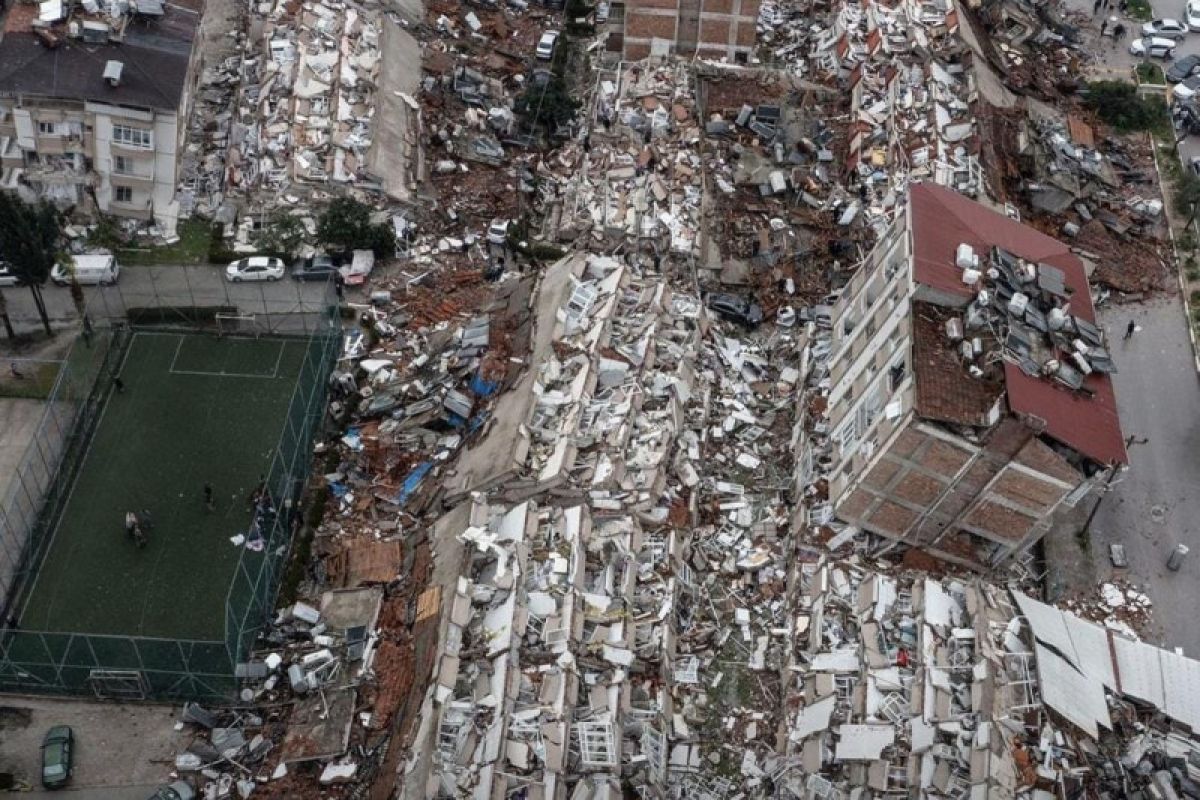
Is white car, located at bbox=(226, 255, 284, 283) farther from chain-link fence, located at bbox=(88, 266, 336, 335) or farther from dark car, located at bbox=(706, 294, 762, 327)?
dark car, located at bbox=(706, 294, 762, 327)

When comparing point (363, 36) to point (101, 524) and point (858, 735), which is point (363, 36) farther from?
point (858, 735)

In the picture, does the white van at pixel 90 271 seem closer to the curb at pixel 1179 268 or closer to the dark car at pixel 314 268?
the dark car at pixel 314 268

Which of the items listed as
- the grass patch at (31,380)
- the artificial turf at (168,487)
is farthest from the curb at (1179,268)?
the grass patch at (31,380)

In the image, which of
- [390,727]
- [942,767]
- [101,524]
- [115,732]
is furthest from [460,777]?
[101,524]

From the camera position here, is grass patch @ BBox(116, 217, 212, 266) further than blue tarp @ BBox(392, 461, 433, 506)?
Yes

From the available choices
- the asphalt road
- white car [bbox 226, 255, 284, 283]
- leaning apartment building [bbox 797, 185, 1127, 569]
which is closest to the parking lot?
the asphalt road

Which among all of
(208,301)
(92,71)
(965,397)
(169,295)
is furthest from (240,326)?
(965,397)

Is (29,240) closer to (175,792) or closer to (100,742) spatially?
Answer: (100,742)
